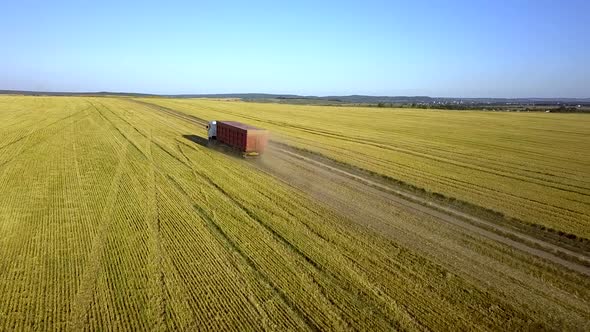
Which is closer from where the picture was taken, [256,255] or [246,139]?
[256,255]

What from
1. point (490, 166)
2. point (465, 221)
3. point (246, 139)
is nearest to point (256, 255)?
point (465, 221)

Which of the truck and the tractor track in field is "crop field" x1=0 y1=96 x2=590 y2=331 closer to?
the tractor track in field

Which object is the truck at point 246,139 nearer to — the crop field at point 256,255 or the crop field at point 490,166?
the crop field at point 256,255

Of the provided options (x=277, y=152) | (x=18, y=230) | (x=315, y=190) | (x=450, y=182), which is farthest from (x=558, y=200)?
(x=18, y=230)

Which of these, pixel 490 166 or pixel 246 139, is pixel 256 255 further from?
pixel 490 166

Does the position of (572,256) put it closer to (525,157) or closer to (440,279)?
(440,279)

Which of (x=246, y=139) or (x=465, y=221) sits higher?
(x=246, y=139)

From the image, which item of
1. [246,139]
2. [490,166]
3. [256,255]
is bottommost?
[490,166]

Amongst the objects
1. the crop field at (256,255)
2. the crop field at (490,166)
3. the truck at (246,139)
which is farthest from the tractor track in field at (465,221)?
the truck at (246,139)

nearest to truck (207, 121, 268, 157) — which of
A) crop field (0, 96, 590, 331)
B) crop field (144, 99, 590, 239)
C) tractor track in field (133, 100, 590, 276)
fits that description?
tractor track in field (133, 100, 590, 276)
